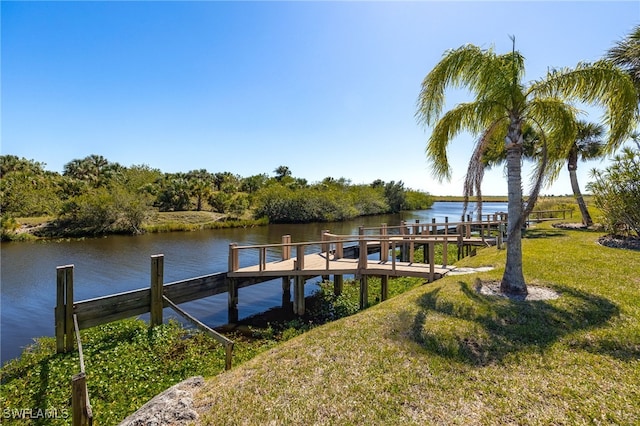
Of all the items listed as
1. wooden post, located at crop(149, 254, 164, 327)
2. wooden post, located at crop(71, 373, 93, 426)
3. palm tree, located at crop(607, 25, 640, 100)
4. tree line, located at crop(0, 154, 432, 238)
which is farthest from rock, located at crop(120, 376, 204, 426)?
tree line, located at crop(0, 154, 432, 238)

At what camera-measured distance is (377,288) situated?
12.3 meters

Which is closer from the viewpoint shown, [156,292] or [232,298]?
[156,292]

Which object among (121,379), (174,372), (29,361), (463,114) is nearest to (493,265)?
(463,114)

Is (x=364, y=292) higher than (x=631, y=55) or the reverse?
the reverse

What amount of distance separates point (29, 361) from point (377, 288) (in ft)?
32.2

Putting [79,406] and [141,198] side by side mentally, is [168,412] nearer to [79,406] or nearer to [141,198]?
[79,406]

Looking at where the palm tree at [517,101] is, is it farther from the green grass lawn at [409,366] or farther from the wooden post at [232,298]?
the wooden post at [232,298]

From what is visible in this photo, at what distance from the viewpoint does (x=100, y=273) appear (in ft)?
53.1

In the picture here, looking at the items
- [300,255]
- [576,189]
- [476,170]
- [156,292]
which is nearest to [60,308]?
[156,292]

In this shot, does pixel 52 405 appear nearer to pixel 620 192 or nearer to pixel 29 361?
pixel 29 361

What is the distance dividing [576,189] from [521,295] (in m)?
19.2

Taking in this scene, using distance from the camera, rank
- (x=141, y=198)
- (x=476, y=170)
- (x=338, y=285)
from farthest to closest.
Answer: (x=141, y=198), (x=338, y=285), (x=476, y=170)

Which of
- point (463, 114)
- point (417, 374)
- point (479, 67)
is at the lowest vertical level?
point (417, 374)

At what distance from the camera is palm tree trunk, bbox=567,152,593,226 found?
2062 cm
